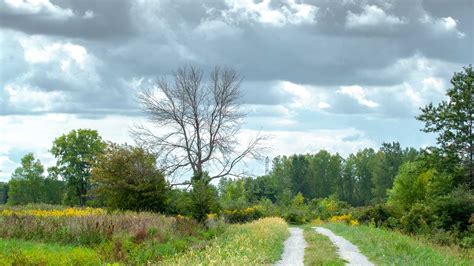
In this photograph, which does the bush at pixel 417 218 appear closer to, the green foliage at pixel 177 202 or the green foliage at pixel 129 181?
the green foliage at pixel 177 202

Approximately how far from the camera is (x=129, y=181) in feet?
121

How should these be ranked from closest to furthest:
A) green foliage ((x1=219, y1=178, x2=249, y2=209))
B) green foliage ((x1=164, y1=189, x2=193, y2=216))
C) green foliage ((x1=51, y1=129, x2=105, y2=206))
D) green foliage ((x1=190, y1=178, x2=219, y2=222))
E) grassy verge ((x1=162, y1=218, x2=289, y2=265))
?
grassy verge ((x1=162, y1=218, x2=289, y2=265))
green foliage ((x1=190, y1=178, x2=219, y2=222))
green foliage ((x1=164, y1=189, x2=193, y2=216))
green foliage ((x1=51, y1=129, x2=105, y2=206))
green foliage ((x1=219, y1=178, x2=249, y2=209))

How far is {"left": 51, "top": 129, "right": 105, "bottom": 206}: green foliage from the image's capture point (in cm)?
6969

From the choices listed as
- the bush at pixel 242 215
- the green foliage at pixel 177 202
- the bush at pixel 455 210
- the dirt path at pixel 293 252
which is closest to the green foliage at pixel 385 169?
the bush at pixel 242 215

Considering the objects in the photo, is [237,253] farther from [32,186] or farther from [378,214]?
[32,186]

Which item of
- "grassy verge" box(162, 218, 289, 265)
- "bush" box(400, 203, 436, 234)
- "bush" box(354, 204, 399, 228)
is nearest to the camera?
"grassy verge" box(162, 218, 289, 265)

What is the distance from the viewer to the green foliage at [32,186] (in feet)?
269

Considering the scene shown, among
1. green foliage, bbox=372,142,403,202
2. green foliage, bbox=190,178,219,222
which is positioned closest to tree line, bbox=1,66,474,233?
green foliage, bbox=190,178,219,222

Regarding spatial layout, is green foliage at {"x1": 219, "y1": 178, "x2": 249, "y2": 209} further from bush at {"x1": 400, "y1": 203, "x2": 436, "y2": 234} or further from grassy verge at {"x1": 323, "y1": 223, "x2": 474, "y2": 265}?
grassy verge at {"x1": 323, "y1": 223, "x2": 474, "y2": 265}

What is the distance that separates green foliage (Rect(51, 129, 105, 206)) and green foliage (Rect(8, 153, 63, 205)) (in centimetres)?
1167

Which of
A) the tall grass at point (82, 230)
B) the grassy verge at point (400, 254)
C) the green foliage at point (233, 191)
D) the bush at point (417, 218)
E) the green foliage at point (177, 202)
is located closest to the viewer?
the grassy verge at point (400, 254)

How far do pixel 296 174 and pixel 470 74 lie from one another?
7039 centimetres

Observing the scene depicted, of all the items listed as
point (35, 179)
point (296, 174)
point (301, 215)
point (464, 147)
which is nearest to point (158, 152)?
point (301, 215)

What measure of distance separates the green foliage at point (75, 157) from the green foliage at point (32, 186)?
11669 mm
